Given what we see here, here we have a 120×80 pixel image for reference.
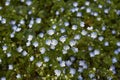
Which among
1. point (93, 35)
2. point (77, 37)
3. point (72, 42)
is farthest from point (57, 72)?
point (93, 35)

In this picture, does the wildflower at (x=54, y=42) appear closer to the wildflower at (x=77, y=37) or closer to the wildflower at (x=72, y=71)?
the wildflower at (x=77, y=37)

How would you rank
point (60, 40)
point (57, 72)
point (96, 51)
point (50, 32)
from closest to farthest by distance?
point (57, 72)
point (96, 51)
point (60, 40)
point (50, 32)

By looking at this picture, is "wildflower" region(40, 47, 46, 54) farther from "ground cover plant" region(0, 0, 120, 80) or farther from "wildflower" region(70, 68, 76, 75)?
"wildflower" region(70, 68, 76, 75)

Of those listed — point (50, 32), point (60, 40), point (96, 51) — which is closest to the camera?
point (96, 51)

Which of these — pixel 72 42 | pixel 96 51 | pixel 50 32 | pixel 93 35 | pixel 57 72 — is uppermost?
pixel 50 32

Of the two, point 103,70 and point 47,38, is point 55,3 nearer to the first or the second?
point 47,38

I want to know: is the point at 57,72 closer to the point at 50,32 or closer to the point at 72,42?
the point at 72,42

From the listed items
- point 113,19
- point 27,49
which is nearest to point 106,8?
point 113,19

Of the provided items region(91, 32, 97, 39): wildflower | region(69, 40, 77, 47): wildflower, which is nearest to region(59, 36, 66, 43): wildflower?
region(69, 40, 77, 47): wildflower

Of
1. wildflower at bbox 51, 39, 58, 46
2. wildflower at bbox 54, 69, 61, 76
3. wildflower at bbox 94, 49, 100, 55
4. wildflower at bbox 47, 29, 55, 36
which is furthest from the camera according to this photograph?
wildflower at bbox 47, 29, 55, 36
